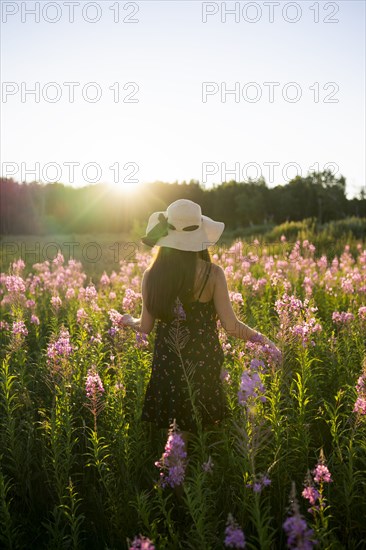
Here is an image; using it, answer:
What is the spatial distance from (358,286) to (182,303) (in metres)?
4.31

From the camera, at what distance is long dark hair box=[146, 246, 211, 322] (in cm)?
340

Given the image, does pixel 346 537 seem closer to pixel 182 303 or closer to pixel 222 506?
pixel 222 506

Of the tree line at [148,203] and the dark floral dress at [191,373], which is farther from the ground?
the tree line at [148,203]

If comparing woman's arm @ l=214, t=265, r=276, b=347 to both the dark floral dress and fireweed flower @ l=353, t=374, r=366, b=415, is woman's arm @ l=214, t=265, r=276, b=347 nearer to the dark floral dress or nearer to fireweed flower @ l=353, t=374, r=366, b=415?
the dark floral dress

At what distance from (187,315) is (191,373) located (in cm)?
42

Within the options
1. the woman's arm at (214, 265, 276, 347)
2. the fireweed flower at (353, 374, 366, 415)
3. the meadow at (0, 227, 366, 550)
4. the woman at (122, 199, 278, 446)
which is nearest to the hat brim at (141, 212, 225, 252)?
the woman at (122, 199, 278, 446)

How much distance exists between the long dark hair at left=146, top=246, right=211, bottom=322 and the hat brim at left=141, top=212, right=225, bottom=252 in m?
0.06

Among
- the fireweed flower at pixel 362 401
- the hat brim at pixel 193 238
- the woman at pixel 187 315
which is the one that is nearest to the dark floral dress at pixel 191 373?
the woman at pixel 187 315

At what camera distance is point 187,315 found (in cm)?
354

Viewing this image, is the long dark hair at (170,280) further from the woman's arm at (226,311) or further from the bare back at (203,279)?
the woman's arm at (226,311)

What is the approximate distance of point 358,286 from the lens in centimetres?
694

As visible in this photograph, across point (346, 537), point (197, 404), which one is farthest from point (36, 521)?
point (346, 537)

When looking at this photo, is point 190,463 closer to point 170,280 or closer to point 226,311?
point 226,311

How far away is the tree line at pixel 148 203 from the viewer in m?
30.7
